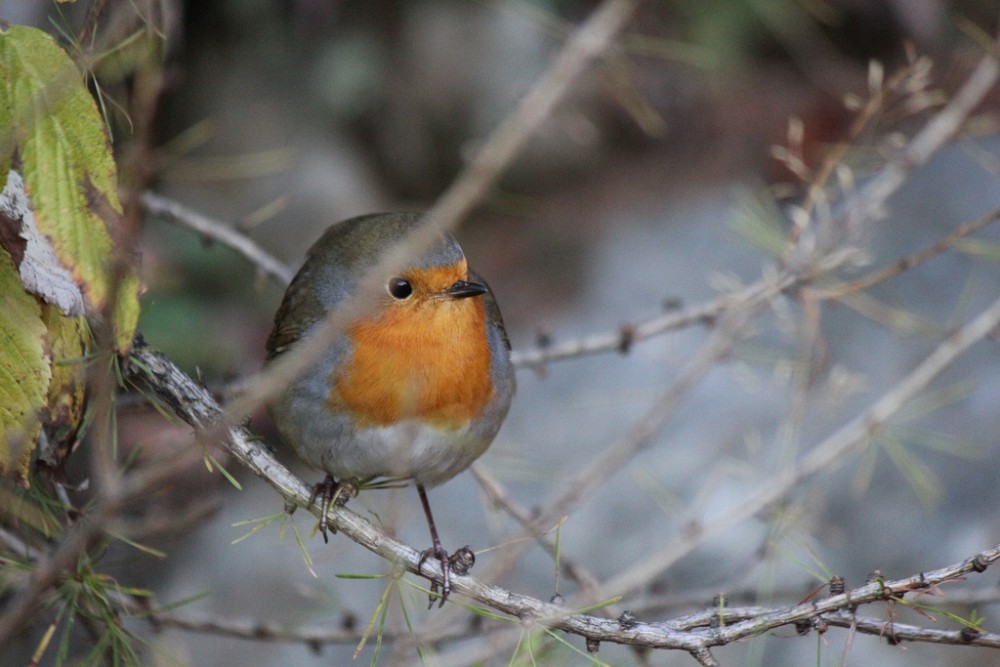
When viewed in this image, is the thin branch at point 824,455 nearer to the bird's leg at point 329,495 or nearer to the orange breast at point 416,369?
the orange breast at point 416,369

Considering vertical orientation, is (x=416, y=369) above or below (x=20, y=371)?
above

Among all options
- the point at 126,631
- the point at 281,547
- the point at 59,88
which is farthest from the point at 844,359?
the point at 59,88

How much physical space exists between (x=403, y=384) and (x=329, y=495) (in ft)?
1.22

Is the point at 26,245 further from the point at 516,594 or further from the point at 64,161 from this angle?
the point at 516,594

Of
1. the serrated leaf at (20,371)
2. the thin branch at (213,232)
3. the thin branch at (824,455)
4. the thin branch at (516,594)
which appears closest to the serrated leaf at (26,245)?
the serrated leaf at (20,371)

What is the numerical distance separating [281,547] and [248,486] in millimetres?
393

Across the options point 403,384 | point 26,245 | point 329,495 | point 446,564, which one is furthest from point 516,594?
point 26,245

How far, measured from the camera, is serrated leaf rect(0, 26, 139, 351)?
169 centimetres

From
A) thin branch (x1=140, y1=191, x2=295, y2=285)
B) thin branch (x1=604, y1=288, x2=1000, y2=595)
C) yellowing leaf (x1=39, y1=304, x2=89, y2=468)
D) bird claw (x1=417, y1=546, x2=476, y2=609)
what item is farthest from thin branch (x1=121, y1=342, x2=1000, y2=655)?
thin branch (x1=140, y1=191, x2=295, y2=285)

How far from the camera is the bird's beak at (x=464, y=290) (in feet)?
9.25

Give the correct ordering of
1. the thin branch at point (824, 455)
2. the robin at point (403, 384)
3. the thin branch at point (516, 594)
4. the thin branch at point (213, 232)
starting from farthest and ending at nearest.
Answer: the thin branch at point (213, 232)
the thin branch at point (824, 455)
the robin at point (403, 384)
the thin branch at point (516, 594)

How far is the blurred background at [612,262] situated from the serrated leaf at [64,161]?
159cm

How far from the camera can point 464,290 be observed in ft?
9.30

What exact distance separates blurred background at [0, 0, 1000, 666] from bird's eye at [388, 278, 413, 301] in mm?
709
